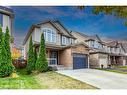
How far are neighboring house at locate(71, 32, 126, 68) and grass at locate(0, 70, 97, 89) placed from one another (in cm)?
94

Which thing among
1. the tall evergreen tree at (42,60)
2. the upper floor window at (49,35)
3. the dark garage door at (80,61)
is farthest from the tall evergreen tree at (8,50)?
the dark garage door at (80,61)

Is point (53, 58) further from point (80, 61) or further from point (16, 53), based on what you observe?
point (16, 53)

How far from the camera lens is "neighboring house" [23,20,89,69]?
20.7 feet

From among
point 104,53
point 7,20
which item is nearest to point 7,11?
point 7,20

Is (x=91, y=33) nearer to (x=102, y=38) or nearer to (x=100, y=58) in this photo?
(x=102, y=38)

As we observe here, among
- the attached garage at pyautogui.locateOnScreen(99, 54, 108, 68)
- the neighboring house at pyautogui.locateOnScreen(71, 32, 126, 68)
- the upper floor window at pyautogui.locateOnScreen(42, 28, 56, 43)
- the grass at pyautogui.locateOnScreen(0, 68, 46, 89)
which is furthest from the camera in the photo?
the attached garage at pyautogui.locateOnScreen(99, 54, 108, 68)

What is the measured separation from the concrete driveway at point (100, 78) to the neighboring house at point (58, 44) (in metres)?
0.23

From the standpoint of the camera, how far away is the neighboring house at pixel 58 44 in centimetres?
630

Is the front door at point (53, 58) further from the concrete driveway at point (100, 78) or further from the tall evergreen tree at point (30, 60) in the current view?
the tall evergreen tree at point (30, 60)

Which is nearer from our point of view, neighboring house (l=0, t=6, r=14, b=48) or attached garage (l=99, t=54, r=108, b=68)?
neighboring house (l=0, t=6, r=14, b=48)

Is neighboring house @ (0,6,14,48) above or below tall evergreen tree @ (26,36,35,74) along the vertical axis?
above

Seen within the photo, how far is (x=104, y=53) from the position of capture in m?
6.81

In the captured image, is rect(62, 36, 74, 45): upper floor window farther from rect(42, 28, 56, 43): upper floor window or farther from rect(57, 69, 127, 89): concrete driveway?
rect(57, 69, 127, 89): concrete driveway

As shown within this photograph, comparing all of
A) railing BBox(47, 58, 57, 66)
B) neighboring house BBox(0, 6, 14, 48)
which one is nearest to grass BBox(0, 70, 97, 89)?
railing BBox(47, 58, 57, 66)
